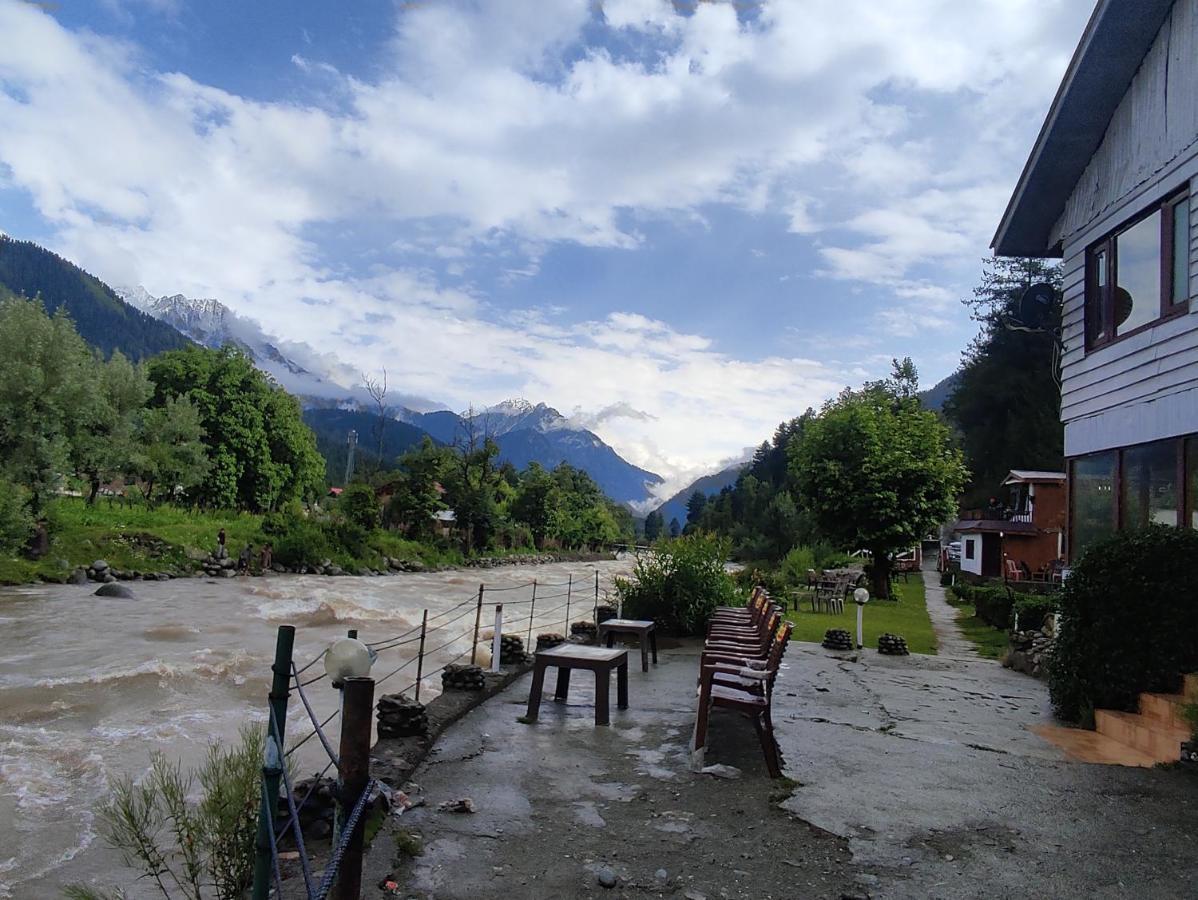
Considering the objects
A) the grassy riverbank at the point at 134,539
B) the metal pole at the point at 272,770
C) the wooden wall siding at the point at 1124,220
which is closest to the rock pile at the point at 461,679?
the metal pole at the point at 272,770

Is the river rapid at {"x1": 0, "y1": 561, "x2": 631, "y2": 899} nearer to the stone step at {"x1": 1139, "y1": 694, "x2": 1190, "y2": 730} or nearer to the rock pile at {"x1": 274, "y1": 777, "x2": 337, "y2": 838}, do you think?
the rock pile at {"x1": 274, "y1": 777, "x2": 337, "y2": 838}

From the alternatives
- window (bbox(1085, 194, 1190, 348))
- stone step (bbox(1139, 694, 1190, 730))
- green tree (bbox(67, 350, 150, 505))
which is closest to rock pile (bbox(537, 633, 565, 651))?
stone step (bbox(1139, 694, 1190, 730))

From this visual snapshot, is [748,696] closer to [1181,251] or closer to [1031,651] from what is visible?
[1181,251]

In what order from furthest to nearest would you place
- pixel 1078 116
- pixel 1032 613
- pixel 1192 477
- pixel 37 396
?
pixel 37 396 → pixel 1032 613 → pixel 1078 116 → pixel 1192 477

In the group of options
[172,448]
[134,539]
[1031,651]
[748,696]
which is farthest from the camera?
[172,448]

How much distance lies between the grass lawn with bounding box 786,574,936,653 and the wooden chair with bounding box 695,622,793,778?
7.38 meters

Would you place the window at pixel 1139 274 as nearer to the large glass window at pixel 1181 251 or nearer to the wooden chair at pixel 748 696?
the large glass window at pixel 1181 251

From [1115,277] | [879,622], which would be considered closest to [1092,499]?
[1115,277]

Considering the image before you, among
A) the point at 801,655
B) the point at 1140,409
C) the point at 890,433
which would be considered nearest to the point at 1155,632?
the point at 1140,409

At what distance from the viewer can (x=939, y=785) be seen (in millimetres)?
5340

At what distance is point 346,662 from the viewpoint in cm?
319

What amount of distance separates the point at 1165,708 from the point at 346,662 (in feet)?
20.4

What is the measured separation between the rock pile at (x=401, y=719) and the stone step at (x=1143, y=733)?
534cm

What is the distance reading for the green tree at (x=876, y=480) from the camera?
23500mm
